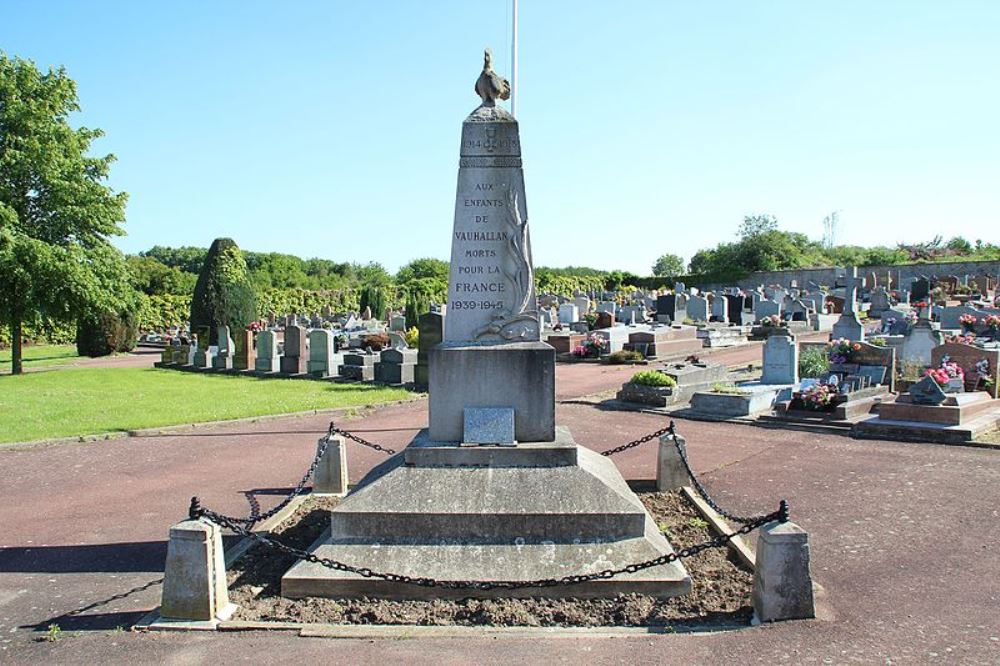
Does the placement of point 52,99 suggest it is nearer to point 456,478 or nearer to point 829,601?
point 456,478

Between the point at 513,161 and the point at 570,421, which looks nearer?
the point at 513,161

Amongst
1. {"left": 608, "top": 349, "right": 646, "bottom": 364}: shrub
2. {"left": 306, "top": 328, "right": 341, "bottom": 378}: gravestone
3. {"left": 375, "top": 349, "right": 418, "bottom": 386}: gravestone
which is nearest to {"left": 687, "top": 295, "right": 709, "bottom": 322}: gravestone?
{"left": 608, "top": 349, "right": 646, "bottom": 364}: shrub

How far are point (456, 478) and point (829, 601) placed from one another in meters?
2.99

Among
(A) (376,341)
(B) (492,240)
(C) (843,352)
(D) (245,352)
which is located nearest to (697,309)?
(A) (376,341)

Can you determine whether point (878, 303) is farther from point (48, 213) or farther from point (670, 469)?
point (48, 213)

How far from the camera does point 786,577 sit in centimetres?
479

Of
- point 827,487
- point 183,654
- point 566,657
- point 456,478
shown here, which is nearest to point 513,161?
point 456,478

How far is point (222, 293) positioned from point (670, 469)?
2675 centimetres

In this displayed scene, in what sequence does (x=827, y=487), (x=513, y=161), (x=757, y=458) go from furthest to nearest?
(x=757, y=458), (x=827, y=487), (x=513, y=161)

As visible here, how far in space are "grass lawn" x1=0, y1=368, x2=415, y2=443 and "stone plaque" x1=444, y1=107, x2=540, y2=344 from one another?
8.77 meters

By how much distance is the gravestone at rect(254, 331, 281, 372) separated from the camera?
2244cm

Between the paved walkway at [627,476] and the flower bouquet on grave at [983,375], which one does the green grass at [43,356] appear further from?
the flower bouquet on grave at [983,375]

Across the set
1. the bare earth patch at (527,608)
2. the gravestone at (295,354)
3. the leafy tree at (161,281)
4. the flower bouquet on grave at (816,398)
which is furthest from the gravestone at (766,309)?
the leafy tree at (161,281)

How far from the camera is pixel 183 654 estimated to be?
448cm
